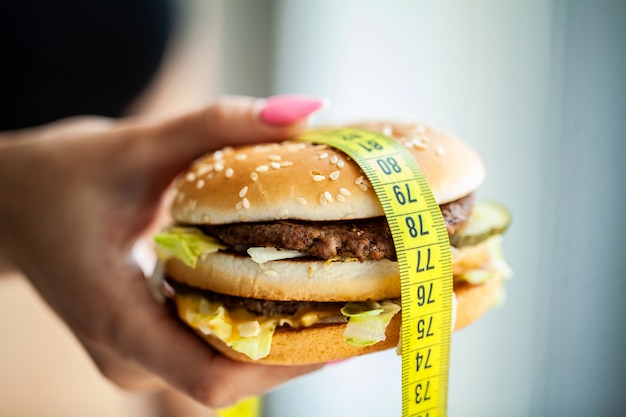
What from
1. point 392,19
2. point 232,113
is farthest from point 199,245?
point 392,19

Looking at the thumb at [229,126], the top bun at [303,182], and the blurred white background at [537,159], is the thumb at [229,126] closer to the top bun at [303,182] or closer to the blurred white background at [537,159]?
the top bun at [303,182]

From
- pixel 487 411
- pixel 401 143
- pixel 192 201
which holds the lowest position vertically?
pixel 487 411

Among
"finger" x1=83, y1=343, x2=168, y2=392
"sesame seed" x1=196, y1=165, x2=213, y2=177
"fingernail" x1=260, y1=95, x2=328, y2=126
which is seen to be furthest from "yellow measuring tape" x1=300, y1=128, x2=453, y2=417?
"finger" x1=83, y1=343, x2=168, y2=392

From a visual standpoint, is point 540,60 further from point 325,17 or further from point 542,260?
point 325,17

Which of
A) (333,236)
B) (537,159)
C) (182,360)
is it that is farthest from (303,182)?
(537,159)

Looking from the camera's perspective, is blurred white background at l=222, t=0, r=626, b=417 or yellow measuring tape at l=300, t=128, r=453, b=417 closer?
yellow measuring tape at l=300, t=128, r=453, b=417

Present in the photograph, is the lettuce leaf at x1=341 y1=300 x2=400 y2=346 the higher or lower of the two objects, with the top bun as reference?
lower

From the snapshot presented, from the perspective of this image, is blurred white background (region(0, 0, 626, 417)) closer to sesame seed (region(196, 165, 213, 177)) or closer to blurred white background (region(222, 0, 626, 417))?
blurred white background (region(222, 0, 626, 417))
